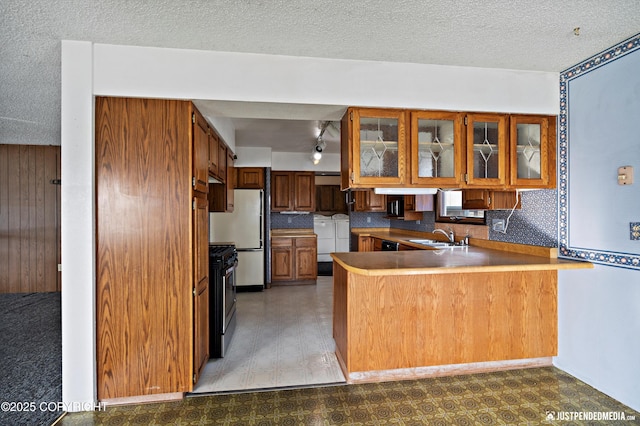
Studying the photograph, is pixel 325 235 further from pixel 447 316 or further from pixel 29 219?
pixel 29 219

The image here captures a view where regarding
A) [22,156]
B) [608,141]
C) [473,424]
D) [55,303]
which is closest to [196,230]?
[473,424]

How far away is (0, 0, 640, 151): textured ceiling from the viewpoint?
1694mm

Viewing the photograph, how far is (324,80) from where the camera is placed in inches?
89.9

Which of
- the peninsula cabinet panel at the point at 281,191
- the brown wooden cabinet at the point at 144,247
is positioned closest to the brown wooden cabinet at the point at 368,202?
the peninsula cabinet panel at the point at 281,191

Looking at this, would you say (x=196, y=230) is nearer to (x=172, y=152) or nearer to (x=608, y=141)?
(x=172, y=152)

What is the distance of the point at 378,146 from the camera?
7.91 feet

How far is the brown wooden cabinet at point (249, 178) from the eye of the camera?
16.9 ft

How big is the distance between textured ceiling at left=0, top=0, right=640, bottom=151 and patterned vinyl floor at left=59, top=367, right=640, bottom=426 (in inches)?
92.4

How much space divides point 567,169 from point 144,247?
319 centimetres

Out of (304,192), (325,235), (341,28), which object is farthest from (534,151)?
(325,235)

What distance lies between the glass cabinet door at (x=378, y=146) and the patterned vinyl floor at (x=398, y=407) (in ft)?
4.95

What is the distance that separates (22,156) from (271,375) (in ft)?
16.9

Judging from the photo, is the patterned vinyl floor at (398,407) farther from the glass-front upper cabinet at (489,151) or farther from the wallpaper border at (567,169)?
the glass-front upper cabinet at (489,151)

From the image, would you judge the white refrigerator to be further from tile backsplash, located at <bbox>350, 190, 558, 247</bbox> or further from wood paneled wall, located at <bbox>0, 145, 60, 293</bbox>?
tile backsplash, located at <bbox>350, 190, 558, 247</bbox>
